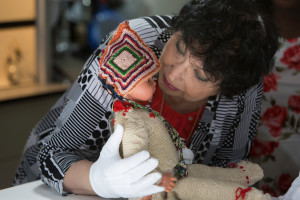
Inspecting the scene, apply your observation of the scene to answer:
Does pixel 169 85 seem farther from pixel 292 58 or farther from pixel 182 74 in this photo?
pixel 292 58

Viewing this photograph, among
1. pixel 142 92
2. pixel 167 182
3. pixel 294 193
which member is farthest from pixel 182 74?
pixel 294 193

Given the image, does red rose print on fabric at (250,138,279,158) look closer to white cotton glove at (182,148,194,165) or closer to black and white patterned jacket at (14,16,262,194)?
black and white patterned jacket at (14,16,262,194)

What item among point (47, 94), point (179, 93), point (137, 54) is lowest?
point (47, 94)

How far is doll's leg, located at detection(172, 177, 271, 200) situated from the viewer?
1036mm

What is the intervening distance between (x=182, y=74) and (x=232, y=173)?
29 cm

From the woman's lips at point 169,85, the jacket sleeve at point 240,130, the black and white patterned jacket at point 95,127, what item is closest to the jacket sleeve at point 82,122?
the black and white patterned jacket at point 95,127

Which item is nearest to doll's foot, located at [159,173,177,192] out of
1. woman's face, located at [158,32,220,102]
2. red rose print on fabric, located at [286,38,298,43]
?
woman's face, located at [158,32,220,102]

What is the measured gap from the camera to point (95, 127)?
4.00 feet

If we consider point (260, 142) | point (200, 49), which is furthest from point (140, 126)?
point (260, 142)

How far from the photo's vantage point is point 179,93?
120cm

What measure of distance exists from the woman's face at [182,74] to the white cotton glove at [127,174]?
0.82 feet

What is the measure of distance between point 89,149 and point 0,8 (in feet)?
5.94

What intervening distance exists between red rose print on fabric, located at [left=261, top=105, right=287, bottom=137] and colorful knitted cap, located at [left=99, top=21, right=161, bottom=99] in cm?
84

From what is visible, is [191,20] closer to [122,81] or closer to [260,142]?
[122,81]
